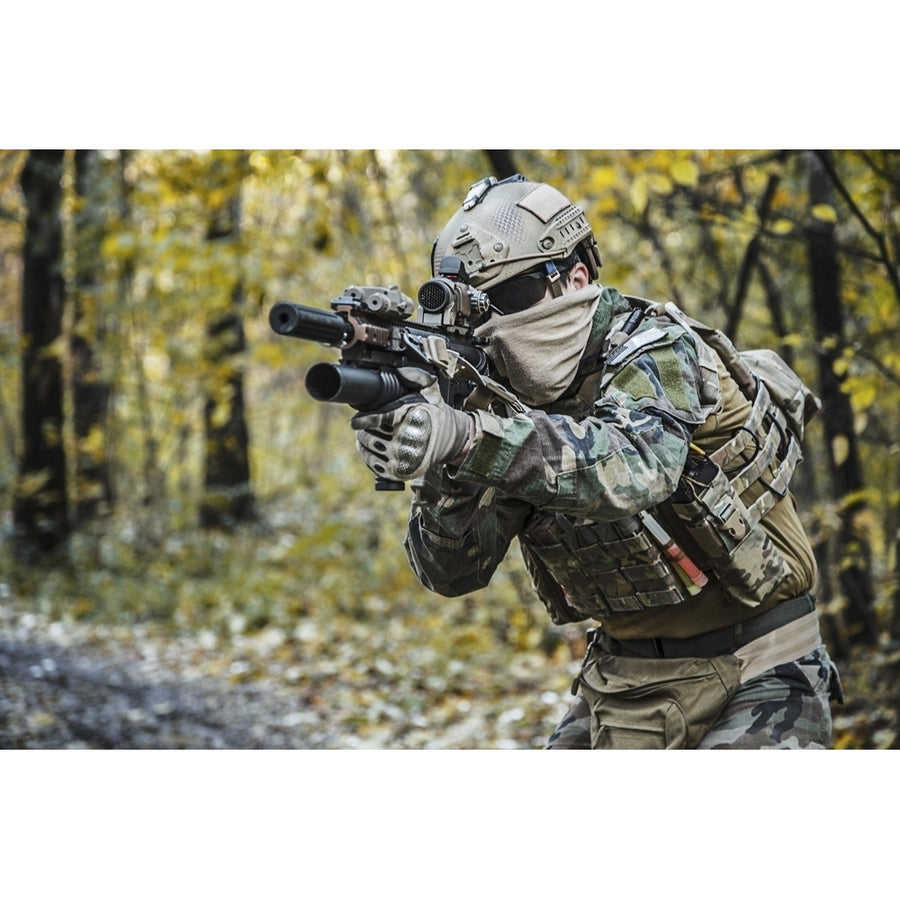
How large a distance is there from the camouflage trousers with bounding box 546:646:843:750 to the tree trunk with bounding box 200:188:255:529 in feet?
25.2

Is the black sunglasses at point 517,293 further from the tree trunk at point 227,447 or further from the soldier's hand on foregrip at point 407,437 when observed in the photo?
the tree trunk at point 227,447

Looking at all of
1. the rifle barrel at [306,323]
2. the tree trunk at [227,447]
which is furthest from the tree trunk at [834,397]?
the tree trunk at [227,447]

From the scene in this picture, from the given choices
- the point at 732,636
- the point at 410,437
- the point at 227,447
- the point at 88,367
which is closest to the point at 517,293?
the point at 410,437

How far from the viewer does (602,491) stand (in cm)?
202

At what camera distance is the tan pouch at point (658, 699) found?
261 centimetres

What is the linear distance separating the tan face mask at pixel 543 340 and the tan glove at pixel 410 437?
0.62 metres

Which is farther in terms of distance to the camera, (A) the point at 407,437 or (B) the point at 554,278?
(B) the point at 554,278

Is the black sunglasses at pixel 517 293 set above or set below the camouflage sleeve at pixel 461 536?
above

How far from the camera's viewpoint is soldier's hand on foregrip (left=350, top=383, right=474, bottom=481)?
73.7 inches

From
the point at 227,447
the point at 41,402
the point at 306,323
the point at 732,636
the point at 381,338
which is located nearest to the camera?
the point at 306,323

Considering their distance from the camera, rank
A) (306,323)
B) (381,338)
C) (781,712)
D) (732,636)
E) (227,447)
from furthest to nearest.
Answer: (227,447), (732,636), (781,712), (381,338), (306,323)

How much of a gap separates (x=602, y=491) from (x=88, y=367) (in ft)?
29.3

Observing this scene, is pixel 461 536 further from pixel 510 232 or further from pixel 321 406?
pixel 321 406
